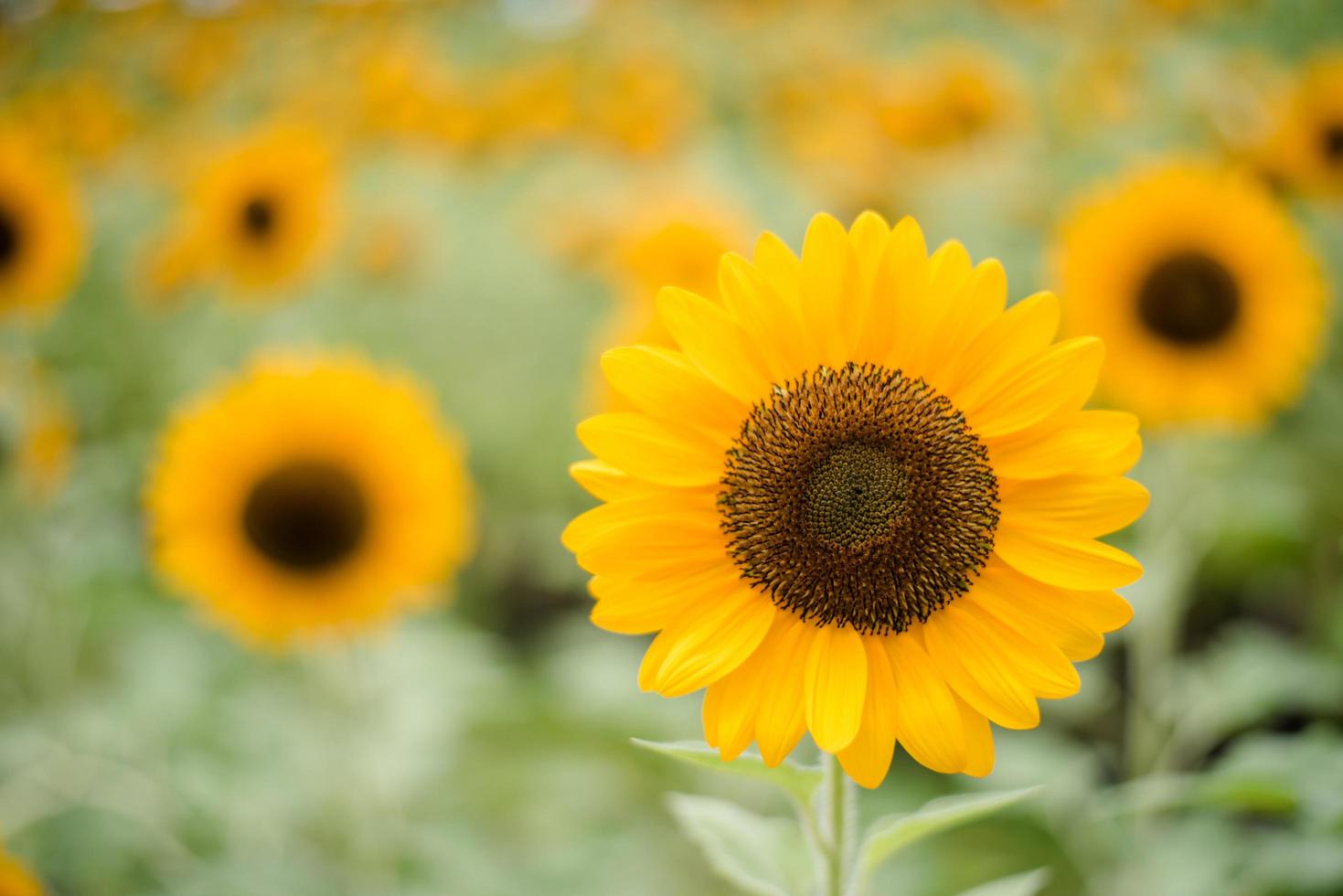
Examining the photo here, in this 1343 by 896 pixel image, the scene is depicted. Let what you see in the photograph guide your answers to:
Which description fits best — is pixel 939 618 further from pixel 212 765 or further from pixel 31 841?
pixel 31 841

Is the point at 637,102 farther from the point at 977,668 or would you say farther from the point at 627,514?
the point at 977,668

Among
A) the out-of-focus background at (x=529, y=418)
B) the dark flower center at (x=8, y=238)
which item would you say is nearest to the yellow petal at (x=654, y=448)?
the out-of-focus background at (x=529, y=418)

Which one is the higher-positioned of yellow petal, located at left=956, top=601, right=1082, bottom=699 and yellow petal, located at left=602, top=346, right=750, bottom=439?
yellow petal, located at left=602, top=346, right=750, bottom=439

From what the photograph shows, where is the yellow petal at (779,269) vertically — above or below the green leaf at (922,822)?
above

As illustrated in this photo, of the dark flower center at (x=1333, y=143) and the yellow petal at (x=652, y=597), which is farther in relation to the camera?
the dark flower center at (x=1333, y=143)

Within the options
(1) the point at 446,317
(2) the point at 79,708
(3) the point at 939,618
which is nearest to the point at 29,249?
(2) the point at 79,708

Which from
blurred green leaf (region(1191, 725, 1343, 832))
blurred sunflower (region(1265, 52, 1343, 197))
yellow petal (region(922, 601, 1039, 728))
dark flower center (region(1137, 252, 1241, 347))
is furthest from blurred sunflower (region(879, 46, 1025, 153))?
yellow petal (region(922, 601, 1039, 728))

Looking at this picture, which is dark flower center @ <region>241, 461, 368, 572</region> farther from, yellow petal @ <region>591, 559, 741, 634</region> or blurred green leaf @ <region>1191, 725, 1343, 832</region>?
blurred green leaf @ <region>1191, 725, 1343, 832</region>

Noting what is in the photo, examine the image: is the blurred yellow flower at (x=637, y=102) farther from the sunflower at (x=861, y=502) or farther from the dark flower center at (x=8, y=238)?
the sunflower at (x=861, y=502)
